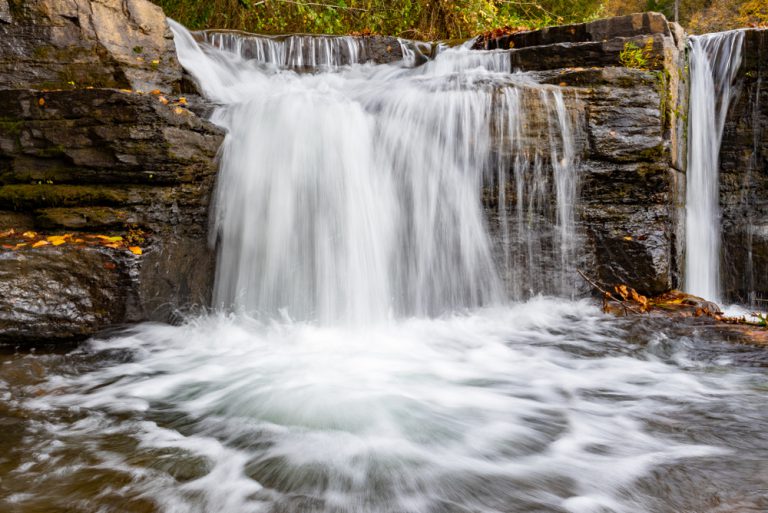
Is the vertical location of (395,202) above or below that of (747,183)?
below

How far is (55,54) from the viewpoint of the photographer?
566 cm

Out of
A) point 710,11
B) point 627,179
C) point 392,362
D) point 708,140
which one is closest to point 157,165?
point 392,362

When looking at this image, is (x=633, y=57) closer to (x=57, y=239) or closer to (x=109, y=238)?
(x=109, y=238)

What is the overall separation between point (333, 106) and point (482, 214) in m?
1.94

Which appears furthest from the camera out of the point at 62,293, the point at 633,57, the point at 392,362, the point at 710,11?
the point at 710,11

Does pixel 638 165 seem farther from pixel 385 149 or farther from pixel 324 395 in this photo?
pixel 324 395

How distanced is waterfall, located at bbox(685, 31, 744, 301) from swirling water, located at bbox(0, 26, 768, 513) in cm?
256

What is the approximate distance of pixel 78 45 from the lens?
5758 millimetres

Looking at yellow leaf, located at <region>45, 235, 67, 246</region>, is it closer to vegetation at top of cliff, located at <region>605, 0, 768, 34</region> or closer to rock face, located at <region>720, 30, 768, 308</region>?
rock face, located at <region>720, 30, 768, 308</region>

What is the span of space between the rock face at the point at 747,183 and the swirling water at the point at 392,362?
303cm

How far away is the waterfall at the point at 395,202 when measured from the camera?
5.13 meters

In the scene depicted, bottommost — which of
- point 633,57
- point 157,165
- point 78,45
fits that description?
point 157,165

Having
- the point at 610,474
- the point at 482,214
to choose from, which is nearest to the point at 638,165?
the point at 482,214

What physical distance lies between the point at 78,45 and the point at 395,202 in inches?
155
